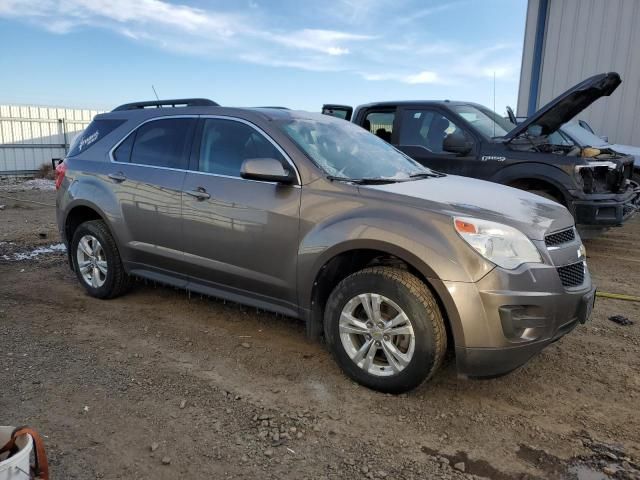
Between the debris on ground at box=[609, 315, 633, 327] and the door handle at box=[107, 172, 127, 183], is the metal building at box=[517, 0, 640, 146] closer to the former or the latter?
the debris on ground at box=[609, 315, 633, 327]

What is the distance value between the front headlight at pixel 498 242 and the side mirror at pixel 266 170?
3.91 ft

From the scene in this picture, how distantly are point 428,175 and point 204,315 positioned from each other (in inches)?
88.4

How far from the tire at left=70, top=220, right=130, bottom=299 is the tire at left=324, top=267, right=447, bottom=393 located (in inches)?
93.8

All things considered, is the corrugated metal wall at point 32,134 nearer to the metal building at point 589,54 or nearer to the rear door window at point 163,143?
the metal building at point 589,54

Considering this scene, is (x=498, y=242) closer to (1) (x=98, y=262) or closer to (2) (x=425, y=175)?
(2) (x=425, y=175)

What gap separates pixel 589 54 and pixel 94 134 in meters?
13.8

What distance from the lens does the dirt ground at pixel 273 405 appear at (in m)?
2.60

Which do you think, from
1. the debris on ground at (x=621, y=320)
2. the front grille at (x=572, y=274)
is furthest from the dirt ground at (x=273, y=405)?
the front grille at (x=572, y=274)

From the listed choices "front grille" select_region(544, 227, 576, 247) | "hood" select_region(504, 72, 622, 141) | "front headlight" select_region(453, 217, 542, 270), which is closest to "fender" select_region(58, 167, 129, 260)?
"front headlight" select_region(453, 217, 542, 270)

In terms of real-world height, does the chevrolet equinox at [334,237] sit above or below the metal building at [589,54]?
below

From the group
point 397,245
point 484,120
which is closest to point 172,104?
point 397,245

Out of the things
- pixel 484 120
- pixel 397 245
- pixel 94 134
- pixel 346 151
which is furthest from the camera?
pixel 484 120

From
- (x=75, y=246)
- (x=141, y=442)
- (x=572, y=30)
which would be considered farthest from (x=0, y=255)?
(x=572, y=30)

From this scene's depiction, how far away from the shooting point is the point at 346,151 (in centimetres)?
400
